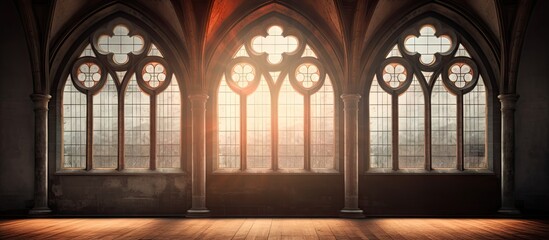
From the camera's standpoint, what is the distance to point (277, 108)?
20.5 metres

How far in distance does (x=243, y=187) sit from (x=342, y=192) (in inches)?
129

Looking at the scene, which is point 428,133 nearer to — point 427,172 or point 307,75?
point 427,172

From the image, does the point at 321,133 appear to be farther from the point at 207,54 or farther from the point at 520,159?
the point at 520,159

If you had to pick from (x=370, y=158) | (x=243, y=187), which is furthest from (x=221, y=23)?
(x=370, y=158)

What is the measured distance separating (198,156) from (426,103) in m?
7.83

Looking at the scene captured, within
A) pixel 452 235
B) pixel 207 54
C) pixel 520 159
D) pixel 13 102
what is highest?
pixel 207 54

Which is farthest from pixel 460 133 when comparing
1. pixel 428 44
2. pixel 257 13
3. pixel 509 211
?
pixel 257 13

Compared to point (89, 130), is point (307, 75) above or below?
above

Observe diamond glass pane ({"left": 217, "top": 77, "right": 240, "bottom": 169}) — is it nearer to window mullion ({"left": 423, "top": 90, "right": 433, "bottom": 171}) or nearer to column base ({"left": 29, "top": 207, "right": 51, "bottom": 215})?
column base ({"left": 29, "top": 207, "right": 51, "bottom": 215})

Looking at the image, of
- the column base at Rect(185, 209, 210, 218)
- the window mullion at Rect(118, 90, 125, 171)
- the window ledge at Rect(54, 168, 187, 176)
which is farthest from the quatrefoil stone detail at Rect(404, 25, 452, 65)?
the window mullion at Rect(118, 90, 125, 171)

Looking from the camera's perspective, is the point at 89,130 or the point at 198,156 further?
the point at 89,130

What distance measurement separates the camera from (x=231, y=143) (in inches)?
808

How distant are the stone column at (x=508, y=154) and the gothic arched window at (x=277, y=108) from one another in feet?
18.1

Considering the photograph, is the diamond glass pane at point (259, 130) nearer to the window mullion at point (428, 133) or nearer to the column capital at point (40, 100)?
the window mullion at point (428, 133)
